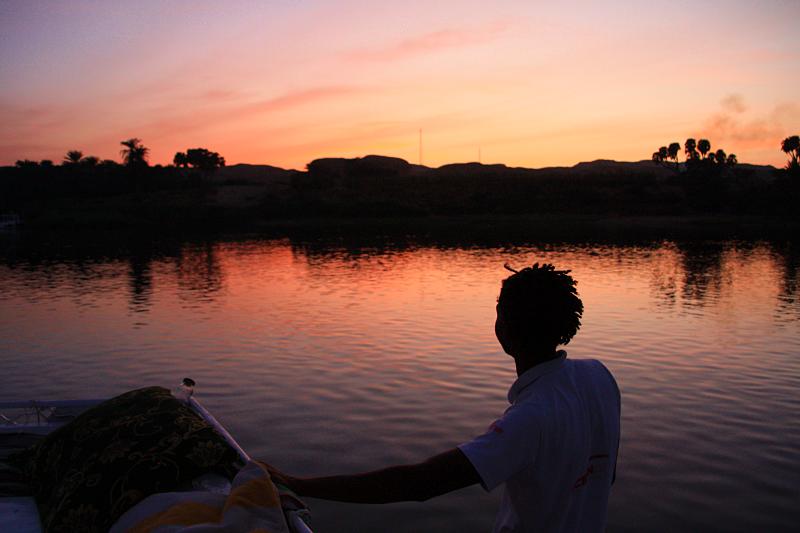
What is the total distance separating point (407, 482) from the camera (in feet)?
7.13

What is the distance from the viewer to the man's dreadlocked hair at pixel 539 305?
7.65ft

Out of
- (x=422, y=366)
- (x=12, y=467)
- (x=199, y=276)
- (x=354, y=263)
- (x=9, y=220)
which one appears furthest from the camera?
(x=9, y=220)

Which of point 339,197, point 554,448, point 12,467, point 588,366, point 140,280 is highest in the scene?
point 339,197

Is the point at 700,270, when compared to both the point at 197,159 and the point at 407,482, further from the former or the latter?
the point at 197,159

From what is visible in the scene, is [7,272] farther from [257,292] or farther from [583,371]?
[583,371]

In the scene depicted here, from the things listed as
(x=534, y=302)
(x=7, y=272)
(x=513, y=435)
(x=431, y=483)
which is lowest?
(x=7, y=272)

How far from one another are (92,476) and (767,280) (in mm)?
25793

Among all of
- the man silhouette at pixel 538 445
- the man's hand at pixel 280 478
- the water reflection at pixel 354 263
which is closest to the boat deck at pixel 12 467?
the man's hand at pixel 280 478

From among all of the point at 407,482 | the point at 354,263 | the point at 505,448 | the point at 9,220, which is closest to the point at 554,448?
the point at 505,448

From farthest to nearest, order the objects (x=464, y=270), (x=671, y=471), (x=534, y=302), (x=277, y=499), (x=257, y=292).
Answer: (x=464, y=270)
(x=257, y=292)
(x=671, y=471)
(x=277, y=499)
(x=534, y=302)

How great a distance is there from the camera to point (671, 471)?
275 inches

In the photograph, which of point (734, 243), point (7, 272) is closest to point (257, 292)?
point (7, 272)

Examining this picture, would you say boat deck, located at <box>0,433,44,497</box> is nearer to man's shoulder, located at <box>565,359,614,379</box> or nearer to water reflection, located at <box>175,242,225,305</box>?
man's shoulder, located at <box>565,359,614,379</box>

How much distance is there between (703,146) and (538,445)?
10993 cm
